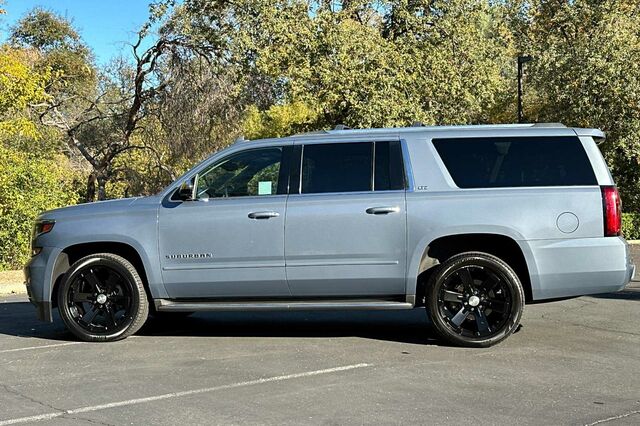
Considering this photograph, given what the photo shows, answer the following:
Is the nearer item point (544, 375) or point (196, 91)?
point (544, 375)

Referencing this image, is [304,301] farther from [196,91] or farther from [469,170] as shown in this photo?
[196,91]

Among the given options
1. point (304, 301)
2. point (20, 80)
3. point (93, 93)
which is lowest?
point (304, 301)

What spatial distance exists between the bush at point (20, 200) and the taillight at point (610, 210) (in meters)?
11.4

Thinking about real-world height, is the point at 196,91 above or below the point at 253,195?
above

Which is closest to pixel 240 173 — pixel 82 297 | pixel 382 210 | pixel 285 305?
pixel 285 305

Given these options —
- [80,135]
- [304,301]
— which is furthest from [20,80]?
[80,135]

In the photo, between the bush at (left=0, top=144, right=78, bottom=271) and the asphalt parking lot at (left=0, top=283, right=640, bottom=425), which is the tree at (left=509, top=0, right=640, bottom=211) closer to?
the bush at (left=0, top=144, right=78, bottom=271)

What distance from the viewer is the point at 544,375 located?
6.41 metres

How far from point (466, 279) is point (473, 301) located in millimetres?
212

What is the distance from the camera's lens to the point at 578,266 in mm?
7297

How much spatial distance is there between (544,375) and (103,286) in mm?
4202

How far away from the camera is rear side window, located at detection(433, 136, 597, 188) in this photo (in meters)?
7.46

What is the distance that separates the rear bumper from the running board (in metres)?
1.21

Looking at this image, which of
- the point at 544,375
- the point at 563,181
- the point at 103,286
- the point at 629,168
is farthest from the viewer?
the point at 629,168
